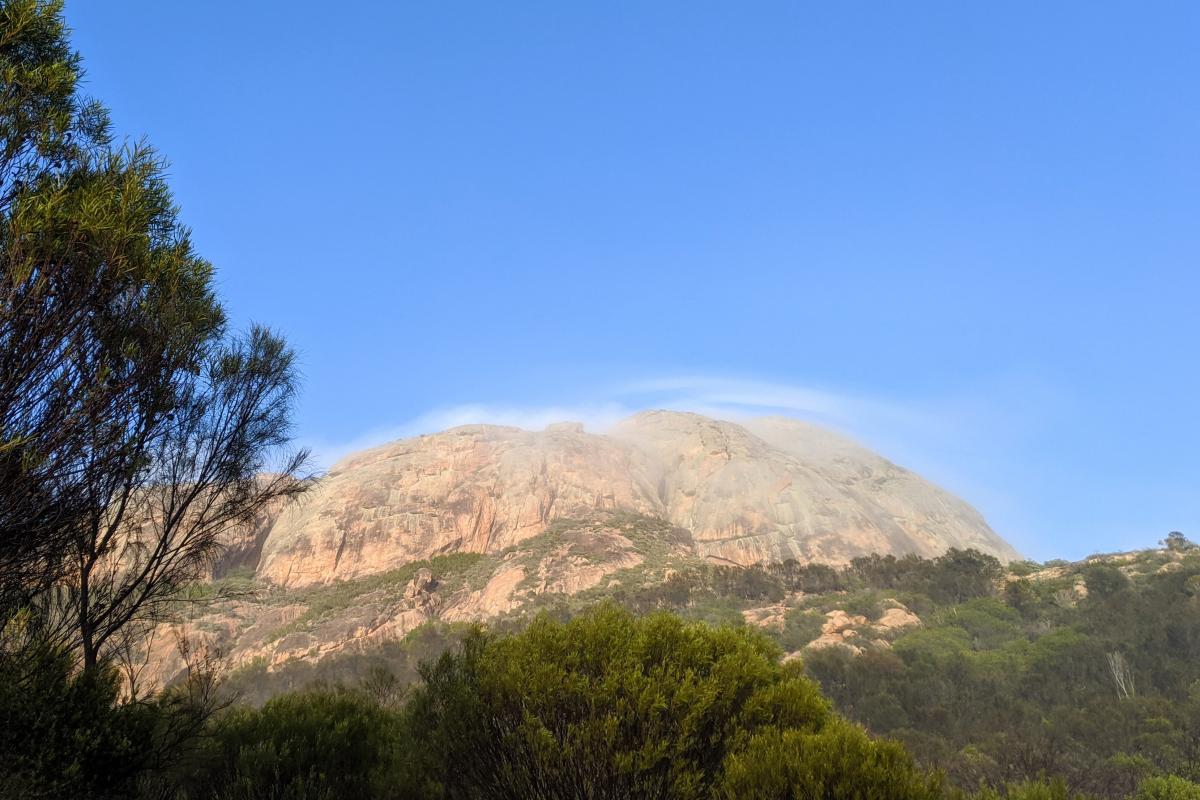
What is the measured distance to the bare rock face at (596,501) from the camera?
91.0 meters

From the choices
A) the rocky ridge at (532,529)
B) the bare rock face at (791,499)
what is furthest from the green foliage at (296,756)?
the bare rock face at (791,499)

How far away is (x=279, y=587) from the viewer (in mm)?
86438

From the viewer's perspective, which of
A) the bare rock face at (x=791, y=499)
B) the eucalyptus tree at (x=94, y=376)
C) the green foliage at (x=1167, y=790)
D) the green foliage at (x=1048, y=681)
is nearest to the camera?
the eucalyptus tree at (x=94, y=376)

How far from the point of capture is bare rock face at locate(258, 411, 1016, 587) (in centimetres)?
9100

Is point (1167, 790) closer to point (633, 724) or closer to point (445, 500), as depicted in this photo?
point (633, 724)

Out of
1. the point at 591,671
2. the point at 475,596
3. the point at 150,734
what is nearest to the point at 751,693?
the point at 591,671

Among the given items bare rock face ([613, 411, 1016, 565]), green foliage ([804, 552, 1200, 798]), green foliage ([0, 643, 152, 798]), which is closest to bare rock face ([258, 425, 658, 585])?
bare rock face ([613, 411, 1016, 565])

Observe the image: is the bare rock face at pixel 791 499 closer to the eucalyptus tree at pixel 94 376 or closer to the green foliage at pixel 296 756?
the green foliage at pixel 296 756

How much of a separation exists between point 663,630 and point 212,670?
784cm

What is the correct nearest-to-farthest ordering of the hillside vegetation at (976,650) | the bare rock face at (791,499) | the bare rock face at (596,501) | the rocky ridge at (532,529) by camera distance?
the hillside vegetation at (976,650), the rocky ridge at (532,529), the bare rock face at (791,499), the bare rock face at (596,501)

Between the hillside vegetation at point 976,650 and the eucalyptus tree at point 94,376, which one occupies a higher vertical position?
the eucalyptus tree at point 94,376

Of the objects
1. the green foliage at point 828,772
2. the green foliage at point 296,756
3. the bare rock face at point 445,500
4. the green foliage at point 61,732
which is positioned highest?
the bare rock face at point 445,500

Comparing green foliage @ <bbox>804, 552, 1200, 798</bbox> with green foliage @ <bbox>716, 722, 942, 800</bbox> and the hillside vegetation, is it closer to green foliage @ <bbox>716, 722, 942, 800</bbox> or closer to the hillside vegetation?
the hillside vegetation

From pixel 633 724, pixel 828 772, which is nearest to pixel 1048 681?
pixel 633 724
